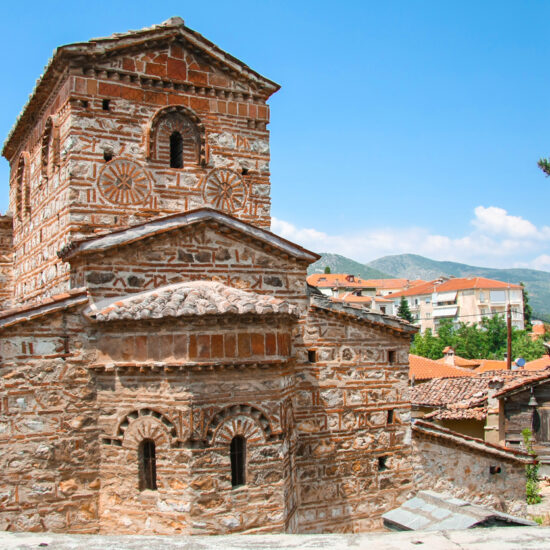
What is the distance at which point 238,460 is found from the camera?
7984 millimetres

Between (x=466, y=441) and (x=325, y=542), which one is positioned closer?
(x=325, y=542)

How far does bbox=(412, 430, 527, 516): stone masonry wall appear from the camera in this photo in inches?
452

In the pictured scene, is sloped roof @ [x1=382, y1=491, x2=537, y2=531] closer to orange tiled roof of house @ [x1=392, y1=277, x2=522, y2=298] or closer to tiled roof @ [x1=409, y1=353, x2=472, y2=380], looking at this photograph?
tiled roof @ [x1=409, y1=353, x2=472, y2=380]

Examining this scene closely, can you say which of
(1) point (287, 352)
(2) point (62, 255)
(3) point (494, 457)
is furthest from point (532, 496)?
(2) point (62, 255)

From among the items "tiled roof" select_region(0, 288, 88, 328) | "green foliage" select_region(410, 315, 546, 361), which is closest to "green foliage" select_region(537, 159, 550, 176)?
"tiled roof" select_region(0, 288, 88, 328)

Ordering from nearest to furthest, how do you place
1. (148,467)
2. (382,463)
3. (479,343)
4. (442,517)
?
1. (442,517)
2. (148,467)
3. (382,463)
4. (479,343)

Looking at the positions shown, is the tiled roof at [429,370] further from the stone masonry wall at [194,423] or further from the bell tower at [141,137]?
the stone masonry wall at [194,423]

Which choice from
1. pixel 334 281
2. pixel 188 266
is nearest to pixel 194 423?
pixel 188 266

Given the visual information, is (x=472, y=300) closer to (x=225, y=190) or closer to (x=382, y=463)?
(x=382, y=463)

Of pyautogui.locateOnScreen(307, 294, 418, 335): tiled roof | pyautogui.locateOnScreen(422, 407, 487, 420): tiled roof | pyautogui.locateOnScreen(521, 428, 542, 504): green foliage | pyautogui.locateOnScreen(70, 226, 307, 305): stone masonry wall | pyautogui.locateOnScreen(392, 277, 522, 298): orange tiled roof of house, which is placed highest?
pyautogui.locateOnScreen(392, 277, 522, 298): orange tiled roof of house

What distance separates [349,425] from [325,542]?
24.8 ft

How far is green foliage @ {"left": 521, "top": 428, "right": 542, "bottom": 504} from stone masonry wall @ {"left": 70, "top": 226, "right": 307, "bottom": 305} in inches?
331

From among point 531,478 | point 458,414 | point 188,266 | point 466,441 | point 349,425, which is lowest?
point 531,478

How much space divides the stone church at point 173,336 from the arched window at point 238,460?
2 centimetres
